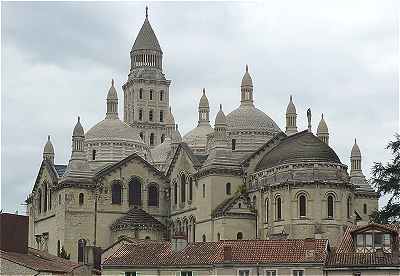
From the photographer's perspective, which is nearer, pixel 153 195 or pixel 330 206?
pixel 330 206

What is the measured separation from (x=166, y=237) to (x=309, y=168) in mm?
21214

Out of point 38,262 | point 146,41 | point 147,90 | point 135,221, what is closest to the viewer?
point 38,262

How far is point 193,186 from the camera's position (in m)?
111

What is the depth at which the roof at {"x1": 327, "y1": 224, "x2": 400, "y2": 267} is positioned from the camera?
63094 millimetres

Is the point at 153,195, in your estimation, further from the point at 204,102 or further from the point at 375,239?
the point at 375,239

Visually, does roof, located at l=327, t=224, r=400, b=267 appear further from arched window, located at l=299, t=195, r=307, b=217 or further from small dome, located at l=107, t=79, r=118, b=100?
small dome, located at l=107, t=79, r=118, b=100

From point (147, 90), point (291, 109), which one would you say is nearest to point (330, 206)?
point (291, 109)

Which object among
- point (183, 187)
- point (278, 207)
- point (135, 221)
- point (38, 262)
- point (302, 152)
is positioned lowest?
point (38, 262)

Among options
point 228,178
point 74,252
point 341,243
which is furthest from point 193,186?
point 341,243

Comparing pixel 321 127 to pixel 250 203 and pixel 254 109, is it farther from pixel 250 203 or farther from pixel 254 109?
pixel 250 203

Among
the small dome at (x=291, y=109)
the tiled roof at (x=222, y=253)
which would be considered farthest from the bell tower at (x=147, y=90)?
the tiled roof at (x=222, y=253)

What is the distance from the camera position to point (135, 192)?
4562 inches

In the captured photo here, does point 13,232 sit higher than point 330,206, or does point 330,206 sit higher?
point 330,206

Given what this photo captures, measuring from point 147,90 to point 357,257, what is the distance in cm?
8692
